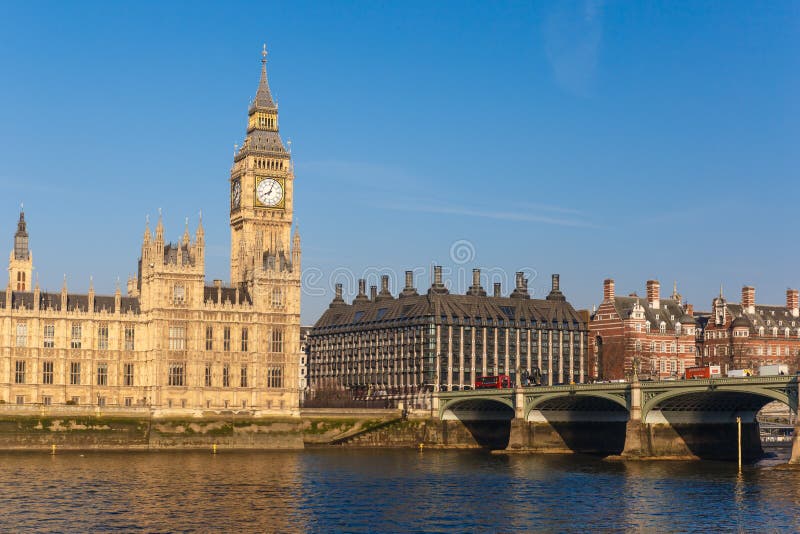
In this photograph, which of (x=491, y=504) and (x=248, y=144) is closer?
(x=491, y=504)

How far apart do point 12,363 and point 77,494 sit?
64.7m

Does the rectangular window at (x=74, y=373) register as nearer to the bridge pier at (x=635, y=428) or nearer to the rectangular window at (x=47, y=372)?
the rectangular window at (x=47, y=372)

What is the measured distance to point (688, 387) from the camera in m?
140

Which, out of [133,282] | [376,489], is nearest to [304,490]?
[376,489]

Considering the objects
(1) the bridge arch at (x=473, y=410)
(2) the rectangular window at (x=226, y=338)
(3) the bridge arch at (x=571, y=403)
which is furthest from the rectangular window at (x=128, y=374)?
(3) the bridge arch at (x=571, y=403)

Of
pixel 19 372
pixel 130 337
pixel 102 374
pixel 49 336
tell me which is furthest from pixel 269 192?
pixel 19 372

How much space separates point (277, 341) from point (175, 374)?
1486 centimetres

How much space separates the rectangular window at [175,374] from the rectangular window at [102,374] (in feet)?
29.1

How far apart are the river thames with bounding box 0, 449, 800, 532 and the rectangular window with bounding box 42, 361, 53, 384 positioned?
20.2 metres

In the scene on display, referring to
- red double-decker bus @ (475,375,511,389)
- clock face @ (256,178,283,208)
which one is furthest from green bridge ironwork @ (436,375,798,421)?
clock face @ (256,178,283,208)

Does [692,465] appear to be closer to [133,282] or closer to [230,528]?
[230,528]

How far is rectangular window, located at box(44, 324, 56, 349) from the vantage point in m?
170

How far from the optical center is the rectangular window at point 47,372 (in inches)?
6688

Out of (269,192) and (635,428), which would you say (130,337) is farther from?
(635,428)
